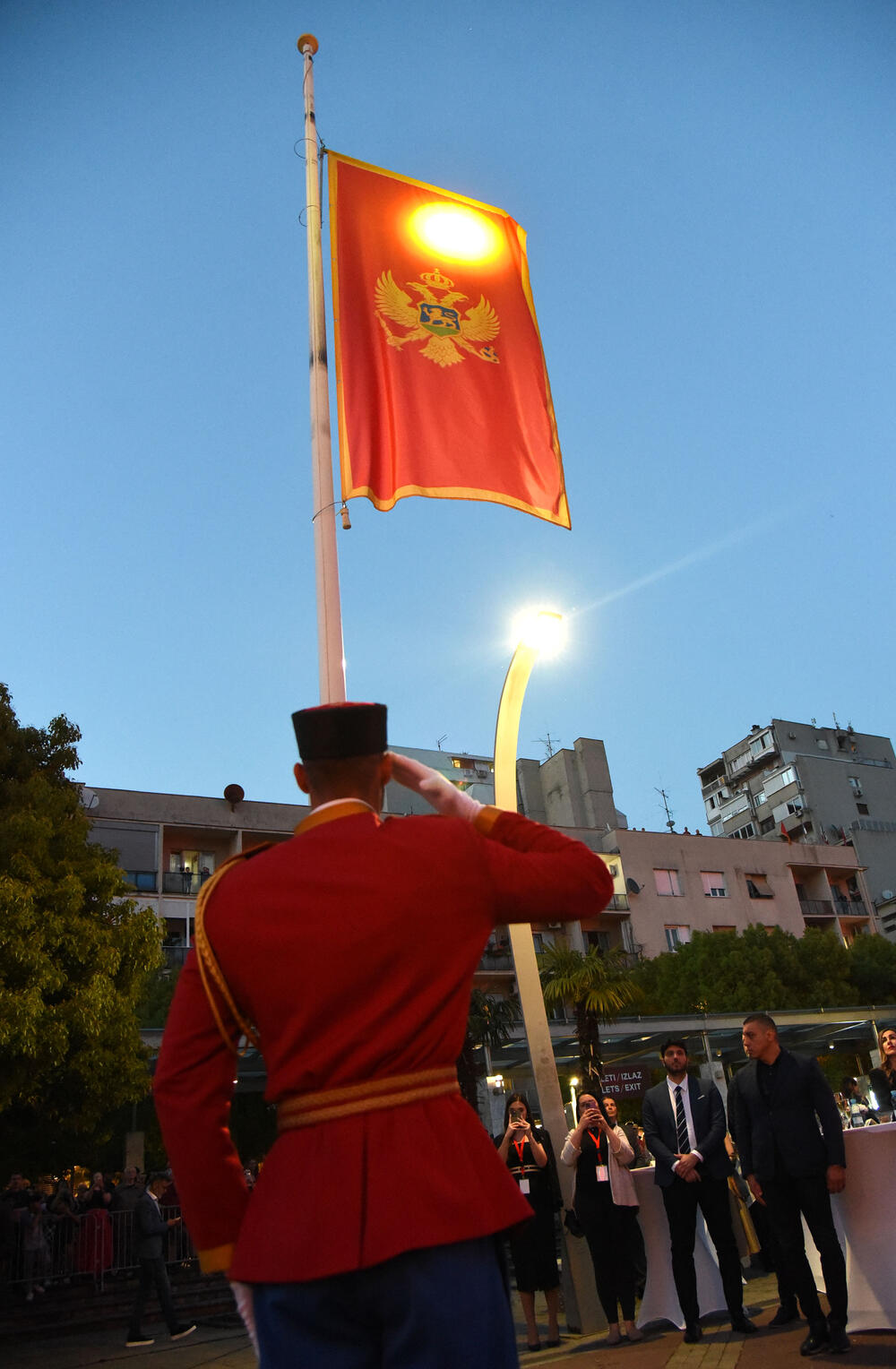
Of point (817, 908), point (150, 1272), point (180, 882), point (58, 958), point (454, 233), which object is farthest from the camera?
point (817, 908)

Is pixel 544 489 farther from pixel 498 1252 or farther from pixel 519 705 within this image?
pixel 498 1252

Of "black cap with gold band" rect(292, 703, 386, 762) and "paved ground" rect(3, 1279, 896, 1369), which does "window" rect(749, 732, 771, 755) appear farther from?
"black cap with gold band" rect(292, 703, 386, 762)

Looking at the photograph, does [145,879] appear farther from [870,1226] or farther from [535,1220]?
[870,1226]

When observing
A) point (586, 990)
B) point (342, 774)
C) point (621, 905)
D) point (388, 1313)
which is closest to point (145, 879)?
point (586, 990)

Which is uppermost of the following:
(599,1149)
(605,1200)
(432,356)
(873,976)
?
(432,356)

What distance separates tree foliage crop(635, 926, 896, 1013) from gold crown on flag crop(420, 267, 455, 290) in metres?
36.8

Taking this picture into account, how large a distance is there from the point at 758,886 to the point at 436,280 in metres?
49.9

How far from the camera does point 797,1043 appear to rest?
3784 centimetres

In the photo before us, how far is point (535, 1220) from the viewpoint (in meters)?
8.45

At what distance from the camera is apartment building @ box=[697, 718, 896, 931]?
6569cm

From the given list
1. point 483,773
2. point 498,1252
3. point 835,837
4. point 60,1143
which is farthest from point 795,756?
point 498,1252

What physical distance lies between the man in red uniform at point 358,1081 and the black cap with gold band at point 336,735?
0.48 feet

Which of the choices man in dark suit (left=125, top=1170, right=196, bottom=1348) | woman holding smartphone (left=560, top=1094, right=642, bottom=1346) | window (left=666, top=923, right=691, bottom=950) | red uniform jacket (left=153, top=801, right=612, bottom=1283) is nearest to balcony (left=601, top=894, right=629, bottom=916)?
window (left=666, top=923, right=691, bottom=950)

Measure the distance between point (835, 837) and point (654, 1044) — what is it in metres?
36.3
